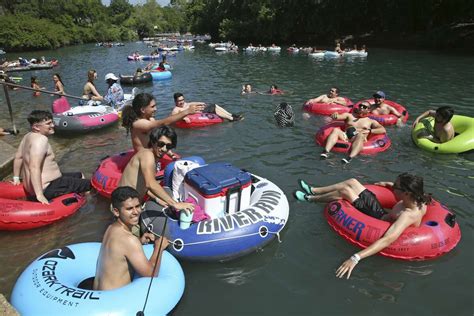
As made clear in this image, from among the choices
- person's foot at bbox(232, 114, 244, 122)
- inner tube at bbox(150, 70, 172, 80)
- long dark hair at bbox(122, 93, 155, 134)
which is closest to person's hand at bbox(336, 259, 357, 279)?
long dark hair at bbox(122, 93, 155, 134)

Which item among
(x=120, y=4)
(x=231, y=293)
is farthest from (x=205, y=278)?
(x=120, y=4)

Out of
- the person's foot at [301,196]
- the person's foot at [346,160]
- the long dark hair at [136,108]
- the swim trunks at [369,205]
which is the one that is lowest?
the person's foot at [301,196]

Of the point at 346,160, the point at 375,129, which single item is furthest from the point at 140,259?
Answer: the point at 375,129

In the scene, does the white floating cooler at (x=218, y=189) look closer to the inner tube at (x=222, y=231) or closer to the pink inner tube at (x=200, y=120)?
the inner tube at (x=222, y=231)

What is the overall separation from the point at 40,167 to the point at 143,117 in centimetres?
167

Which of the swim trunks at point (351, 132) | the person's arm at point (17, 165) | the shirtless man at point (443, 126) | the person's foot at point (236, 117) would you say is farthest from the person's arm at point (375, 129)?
the person's arm at point (17, 165)

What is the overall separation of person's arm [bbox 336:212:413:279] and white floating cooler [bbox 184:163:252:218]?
1.54m

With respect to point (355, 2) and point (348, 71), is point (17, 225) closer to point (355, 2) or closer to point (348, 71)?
point (348, 71)

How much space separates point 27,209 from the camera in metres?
5.48

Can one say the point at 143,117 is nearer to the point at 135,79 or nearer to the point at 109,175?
the point at 109,175

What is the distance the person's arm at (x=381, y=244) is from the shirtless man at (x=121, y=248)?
2.29 metres

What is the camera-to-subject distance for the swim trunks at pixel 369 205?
17.7 ft

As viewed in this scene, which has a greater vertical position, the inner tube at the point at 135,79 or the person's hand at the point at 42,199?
the person's hand at the point at 42,199

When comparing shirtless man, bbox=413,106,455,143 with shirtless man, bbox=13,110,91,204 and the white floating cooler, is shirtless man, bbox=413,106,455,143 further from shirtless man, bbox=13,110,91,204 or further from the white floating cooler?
shirtless man, bbox=13,110,91,204
